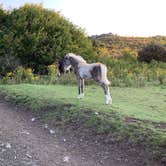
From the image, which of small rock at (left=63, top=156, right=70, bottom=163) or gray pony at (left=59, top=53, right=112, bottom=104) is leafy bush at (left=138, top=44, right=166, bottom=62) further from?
small rock at (left=63, top=156, right=70, bottom=163)

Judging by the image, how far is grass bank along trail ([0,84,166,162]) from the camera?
8938mm

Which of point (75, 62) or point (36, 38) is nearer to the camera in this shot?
point (75, 62)

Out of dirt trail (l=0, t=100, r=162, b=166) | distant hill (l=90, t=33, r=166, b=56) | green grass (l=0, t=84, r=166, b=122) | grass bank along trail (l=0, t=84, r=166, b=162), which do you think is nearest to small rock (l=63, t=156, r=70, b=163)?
dirt trail (l=0, t=100, r=162, b=166)

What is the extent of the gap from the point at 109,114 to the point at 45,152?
254 cm

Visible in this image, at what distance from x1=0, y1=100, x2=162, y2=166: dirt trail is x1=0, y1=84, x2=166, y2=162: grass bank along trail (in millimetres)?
455

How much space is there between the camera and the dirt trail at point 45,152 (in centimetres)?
789

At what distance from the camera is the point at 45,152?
840cm

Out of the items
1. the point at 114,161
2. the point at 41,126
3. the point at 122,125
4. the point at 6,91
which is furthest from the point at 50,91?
the point at 114,161

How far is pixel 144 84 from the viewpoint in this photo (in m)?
18.2

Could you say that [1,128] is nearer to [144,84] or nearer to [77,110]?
[77,110]

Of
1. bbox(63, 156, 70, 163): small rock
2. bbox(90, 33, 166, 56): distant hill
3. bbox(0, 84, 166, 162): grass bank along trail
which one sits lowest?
bbox(63, 156, 70, 163): small rock

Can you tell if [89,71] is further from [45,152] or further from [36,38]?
[36,38]

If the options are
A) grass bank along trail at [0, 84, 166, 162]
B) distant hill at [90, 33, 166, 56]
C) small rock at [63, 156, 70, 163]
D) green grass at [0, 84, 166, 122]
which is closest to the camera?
small rock at [63, 156, 70, 163]

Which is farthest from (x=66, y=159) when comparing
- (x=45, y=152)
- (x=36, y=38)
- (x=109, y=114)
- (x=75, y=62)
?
(x=36, y=38)
